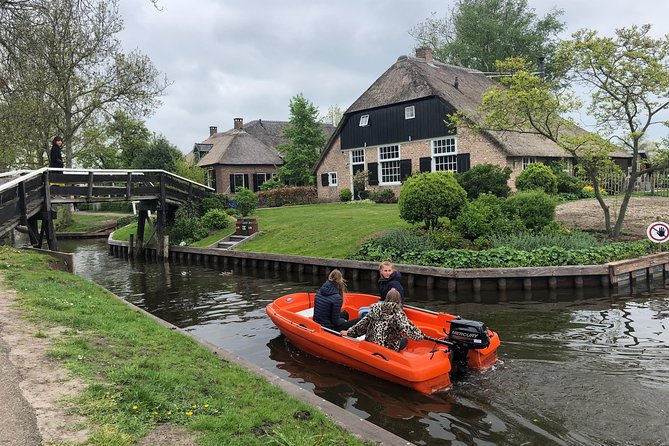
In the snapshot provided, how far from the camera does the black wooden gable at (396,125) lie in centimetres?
2752

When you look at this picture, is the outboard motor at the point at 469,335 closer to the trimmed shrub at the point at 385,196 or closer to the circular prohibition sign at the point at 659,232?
the circular prohibition sign at the point at 659,232

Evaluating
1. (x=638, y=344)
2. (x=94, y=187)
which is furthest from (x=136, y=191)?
(x=638, y=344)

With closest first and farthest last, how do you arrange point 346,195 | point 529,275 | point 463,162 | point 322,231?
point 529,275 < point 322,231 < point 463,162 < point 346,195

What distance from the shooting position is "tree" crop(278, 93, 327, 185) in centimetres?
3788

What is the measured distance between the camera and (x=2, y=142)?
24.5 meters

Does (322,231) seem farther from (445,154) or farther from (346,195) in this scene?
(346,195)

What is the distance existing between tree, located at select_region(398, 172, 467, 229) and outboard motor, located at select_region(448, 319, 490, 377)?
26.5 feet

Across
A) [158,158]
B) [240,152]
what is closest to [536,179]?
[158,158]

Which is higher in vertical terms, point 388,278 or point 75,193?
point 75,193

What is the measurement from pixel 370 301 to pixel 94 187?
1354 centimetres

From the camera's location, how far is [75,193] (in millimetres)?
17953

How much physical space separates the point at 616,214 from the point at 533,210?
16.9 feet


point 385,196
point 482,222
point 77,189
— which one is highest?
point 77,189

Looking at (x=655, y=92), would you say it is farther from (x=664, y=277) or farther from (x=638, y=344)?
(x=638, y=344)
